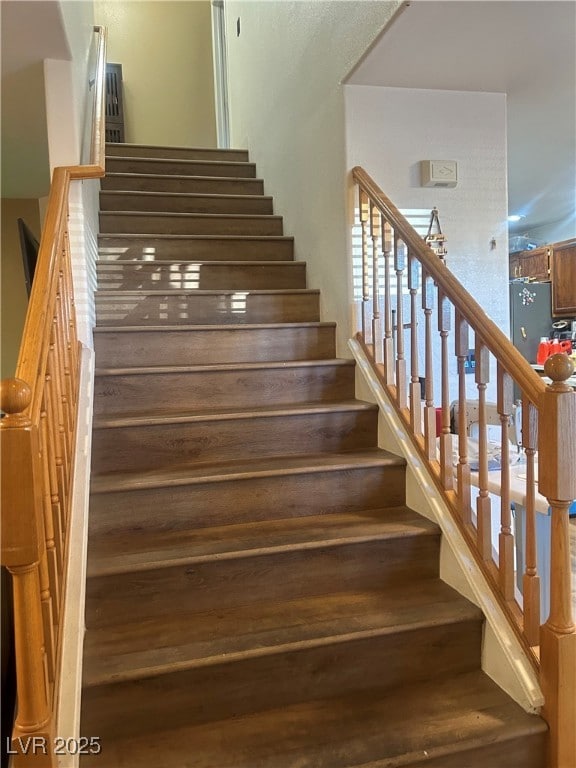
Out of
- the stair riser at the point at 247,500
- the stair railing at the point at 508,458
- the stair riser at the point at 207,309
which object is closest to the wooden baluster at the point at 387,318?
the stair railing at the point at 508,458

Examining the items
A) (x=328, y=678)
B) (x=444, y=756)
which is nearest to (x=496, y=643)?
(x=444, y=756)

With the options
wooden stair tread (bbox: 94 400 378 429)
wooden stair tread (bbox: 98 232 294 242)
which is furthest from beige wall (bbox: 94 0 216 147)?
wooden stair tread (bbox: 94 400 378 429)

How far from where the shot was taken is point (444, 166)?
2635 millimetres

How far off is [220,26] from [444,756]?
6.18m

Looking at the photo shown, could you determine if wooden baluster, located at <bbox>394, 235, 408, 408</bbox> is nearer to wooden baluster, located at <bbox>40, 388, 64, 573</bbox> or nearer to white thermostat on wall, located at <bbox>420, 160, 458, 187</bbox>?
white thermostat on wall, located at <bbox>420, 160, 458, 187</bbox>

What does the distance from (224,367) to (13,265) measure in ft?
7.82

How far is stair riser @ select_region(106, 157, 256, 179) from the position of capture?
155 inches

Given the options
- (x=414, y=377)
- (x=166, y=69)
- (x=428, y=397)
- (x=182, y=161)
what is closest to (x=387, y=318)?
(x=414, y=377)

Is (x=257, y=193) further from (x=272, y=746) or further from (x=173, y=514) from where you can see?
(x=272, y=746)

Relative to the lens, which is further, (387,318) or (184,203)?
(184,203)

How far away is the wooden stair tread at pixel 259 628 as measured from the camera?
1.50 m

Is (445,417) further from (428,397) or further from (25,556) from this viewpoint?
(25,556)

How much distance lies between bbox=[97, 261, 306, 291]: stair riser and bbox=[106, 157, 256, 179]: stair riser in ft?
4.34

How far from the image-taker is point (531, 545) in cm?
158
